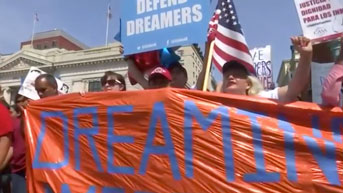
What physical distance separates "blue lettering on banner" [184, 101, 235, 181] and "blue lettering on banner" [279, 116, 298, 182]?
362 millimetres

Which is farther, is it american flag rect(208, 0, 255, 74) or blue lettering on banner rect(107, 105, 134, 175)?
american flag rect(208, 0, 255, 74)

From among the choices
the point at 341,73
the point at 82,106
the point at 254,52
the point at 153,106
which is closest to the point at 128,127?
the point at 153,106

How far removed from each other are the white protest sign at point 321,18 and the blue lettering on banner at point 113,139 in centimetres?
150

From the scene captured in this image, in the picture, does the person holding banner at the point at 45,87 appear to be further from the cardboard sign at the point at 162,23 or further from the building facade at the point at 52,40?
the building facade at the point at 52,40

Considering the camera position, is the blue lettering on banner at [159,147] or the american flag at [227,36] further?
the american flag at [227,36]

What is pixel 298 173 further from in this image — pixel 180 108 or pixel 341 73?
pixel 180 108

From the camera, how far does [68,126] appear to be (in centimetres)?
346

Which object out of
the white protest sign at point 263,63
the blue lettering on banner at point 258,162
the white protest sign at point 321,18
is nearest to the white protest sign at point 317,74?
the white protest sign at point 321,18

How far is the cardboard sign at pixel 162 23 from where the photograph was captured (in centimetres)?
372

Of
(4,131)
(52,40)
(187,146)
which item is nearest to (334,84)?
(187,146)

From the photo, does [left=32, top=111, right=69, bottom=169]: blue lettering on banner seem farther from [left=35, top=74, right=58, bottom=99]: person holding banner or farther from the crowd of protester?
[left=35, top=74, right=58, bottom=99]: person holding banner

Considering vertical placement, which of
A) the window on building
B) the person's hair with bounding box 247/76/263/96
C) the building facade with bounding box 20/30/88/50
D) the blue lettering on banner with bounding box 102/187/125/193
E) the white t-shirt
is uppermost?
the building facade with bounding box 20/30/88/50

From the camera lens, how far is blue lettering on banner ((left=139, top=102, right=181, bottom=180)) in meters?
2.98

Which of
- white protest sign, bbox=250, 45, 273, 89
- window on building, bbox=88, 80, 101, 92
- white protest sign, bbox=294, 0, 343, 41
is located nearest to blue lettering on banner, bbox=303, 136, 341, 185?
white protest sign, bbox=294, 0, 343, 41
